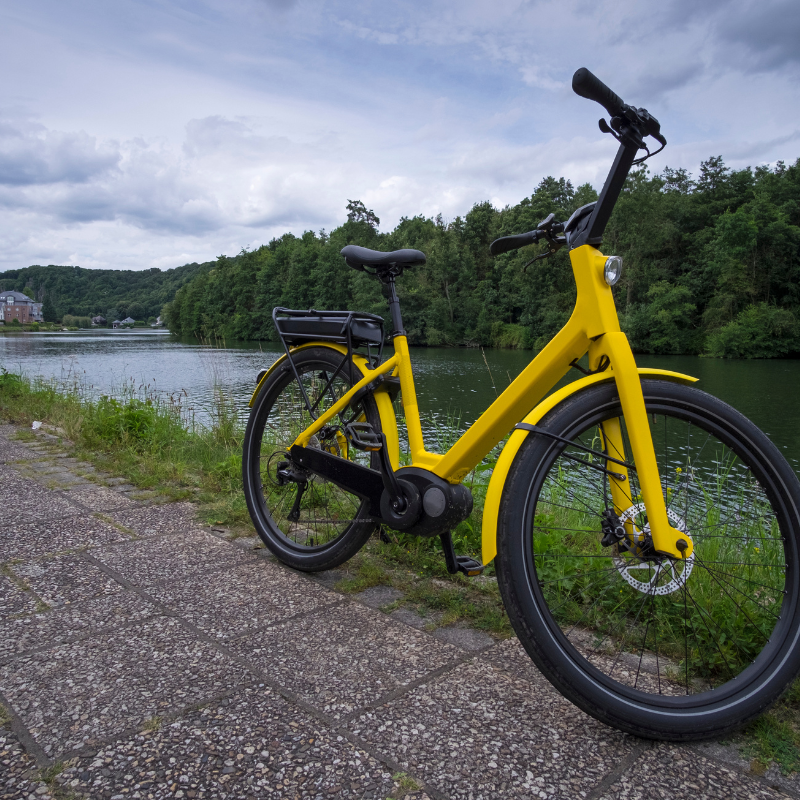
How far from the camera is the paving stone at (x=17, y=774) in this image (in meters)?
1.23

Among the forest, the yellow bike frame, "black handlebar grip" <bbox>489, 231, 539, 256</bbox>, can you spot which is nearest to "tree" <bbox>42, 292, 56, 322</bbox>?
the forest

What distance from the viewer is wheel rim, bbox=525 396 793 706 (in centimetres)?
152

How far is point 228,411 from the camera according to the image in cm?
598

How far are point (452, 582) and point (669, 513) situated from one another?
3.29ft

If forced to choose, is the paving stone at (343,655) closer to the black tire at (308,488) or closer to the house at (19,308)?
the black tire at (308,488)

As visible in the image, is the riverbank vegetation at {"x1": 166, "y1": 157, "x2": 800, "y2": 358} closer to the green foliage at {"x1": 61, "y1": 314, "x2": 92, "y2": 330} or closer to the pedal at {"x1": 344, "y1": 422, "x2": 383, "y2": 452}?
the pedal at {"x1": 344, "y1": 422, "x2": 383, "y2": 452}

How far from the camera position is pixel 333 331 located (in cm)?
251

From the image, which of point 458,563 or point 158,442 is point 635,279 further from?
point 458,563

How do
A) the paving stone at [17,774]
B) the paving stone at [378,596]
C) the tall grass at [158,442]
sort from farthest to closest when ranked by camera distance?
the tall grass at [158,442]
the paving stone at [378,596]
the paving stone at [17,774]

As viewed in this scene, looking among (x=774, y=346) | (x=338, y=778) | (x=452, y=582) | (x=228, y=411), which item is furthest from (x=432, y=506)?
(x=774, y=346)

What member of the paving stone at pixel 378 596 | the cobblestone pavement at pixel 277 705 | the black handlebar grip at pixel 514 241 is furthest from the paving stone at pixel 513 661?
the black handlebar grip at pixel 514 241

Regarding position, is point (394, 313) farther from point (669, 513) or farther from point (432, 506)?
point (669, 513)

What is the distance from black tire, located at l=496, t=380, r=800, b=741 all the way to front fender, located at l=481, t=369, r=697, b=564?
0.07 feet

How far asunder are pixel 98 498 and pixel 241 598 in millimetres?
1715
